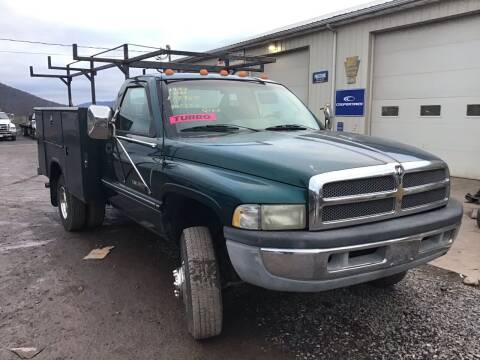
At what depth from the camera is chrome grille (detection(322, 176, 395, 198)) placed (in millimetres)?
2538

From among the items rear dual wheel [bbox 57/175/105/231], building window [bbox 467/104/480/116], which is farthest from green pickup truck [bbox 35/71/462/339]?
building window [bbox 467/104/480/116]

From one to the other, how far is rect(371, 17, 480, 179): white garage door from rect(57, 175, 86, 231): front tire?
7635mm

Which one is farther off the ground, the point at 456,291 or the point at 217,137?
the point at 217,137

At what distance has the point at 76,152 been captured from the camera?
4.97 metres

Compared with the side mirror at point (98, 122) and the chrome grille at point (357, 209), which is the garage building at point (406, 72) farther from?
the side mirror at point (98, 122)

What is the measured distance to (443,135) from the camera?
9484 mm

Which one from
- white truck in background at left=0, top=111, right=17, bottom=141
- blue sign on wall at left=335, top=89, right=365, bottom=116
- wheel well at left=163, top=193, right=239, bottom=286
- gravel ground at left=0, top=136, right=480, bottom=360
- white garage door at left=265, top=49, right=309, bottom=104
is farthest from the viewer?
white truck in background at left=0, top=111, right=17, bottom=141

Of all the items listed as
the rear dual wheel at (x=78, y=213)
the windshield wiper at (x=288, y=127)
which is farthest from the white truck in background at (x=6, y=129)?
the windshield wiper at (x=288, y=127)

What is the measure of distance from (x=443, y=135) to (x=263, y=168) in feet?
26.6

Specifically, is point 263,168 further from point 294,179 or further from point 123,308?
point 123,308

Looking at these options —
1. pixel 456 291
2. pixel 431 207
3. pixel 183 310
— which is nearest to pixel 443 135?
pixel 456 291

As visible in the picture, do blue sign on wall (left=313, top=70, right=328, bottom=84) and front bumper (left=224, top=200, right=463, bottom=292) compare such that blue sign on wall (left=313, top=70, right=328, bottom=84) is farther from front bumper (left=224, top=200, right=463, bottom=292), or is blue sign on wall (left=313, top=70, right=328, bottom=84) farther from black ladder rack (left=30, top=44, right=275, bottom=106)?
front bumper (left=224, top=200, right=463, bottom=292)

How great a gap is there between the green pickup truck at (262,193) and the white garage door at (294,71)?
903cm

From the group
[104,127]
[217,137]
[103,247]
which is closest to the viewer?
[217,137]
